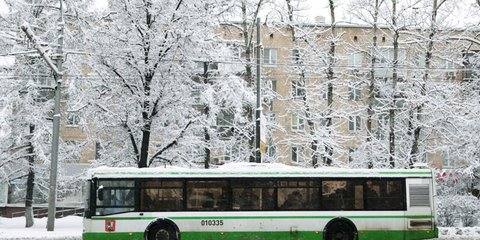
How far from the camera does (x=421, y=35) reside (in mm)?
30891

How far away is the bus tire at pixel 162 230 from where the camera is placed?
19078 mm

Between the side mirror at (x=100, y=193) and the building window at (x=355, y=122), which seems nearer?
the side mirror at (x=100, y=193)

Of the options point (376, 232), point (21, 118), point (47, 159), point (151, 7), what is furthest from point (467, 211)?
point (21, 118)

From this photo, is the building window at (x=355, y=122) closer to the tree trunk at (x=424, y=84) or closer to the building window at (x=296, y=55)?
the tree trunk at (x=424, y=84)

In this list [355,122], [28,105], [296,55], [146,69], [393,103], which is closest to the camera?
[146,69]

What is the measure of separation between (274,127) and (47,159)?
1257 cm

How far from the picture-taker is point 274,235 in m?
19.1

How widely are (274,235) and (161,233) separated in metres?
3.58

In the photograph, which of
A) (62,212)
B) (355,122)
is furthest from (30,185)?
(355,122)

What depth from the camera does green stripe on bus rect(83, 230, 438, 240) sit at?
1892cm

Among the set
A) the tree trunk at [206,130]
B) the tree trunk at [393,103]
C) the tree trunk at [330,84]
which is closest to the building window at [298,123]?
the tree trunk at [330,84]

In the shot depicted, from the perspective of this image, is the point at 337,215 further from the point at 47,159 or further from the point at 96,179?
the point at 47,159

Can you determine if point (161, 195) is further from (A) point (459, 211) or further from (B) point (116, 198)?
(A) point (459, 211)

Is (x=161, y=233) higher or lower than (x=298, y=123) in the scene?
lower
